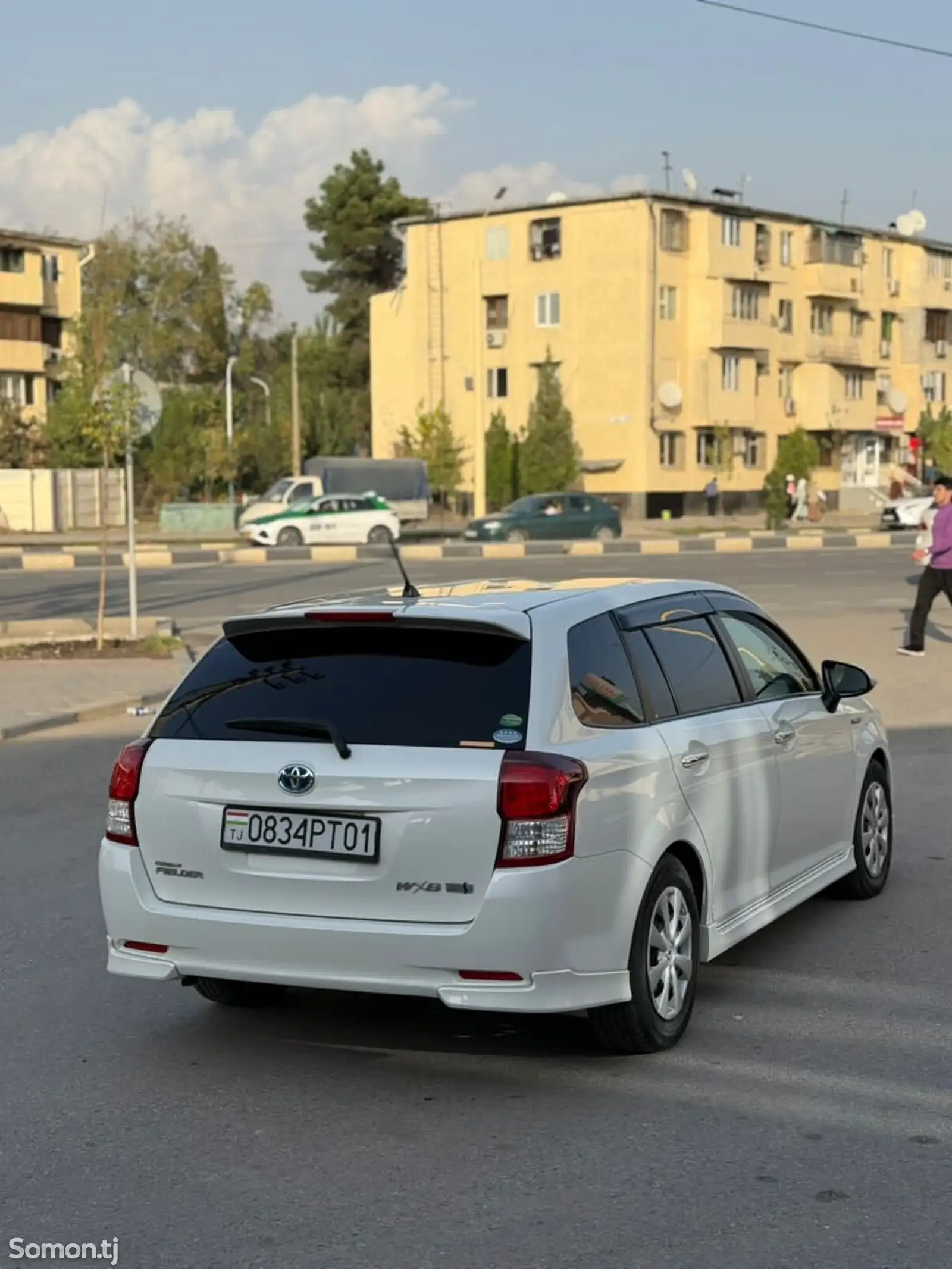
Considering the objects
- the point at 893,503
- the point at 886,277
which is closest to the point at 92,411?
the point at 893,503

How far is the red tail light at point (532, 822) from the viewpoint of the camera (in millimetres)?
4859

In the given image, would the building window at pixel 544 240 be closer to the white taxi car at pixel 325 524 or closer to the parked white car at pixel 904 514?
the parked white car at pixel 904 514

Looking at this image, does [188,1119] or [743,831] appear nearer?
[188,1119]

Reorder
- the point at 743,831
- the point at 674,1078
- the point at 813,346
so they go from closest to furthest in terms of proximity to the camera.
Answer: the point at 674,1078, the point at 743,831, the point at 813,346

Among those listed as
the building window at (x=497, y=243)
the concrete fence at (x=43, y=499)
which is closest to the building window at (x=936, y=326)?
the building window at (x=497, y=243)

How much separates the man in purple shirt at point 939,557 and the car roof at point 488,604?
1086 cm

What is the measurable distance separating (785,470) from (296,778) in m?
50.0

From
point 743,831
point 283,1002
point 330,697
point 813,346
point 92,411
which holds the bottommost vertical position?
point 283,1002

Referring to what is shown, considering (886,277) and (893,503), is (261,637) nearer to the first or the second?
(893,503)

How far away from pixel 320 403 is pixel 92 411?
2385 inches

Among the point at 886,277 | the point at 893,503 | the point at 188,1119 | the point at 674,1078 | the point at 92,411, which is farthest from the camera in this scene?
the point at 886,277

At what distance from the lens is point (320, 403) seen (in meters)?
78.9

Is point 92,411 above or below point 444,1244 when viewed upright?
above

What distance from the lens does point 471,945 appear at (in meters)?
4.86
